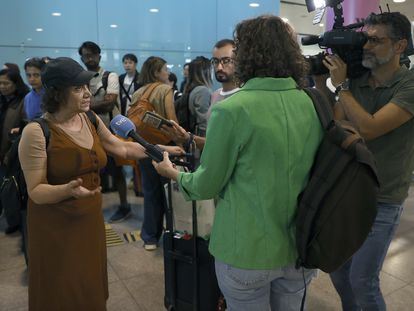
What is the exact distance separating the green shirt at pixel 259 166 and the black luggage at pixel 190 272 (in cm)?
54

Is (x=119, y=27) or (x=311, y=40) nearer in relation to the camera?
(x=311, y=40)

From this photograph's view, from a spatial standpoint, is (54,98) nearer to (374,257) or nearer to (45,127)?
(45,127)

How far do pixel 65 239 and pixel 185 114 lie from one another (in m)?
1.77

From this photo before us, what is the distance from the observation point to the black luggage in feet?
5.94

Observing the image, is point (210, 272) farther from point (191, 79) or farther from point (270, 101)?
point (191, 79)

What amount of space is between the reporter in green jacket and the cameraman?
0.55 metres

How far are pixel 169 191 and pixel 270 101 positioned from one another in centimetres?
92

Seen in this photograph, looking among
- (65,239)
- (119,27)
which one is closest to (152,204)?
(65,239)

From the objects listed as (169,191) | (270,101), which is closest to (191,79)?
(169,191)

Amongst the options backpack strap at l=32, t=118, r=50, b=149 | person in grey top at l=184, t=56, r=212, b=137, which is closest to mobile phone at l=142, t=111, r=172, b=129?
backpack strap at l=32, t=118, r=50, b=149

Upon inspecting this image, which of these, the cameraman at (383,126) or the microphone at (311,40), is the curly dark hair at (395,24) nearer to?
Result: the cameraman at (383,126)

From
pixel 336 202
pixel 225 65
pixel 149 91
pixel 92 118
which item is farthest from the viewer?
pixel 149 91

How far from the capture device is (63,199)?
1656 mm

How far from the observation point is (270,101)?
1159mm
